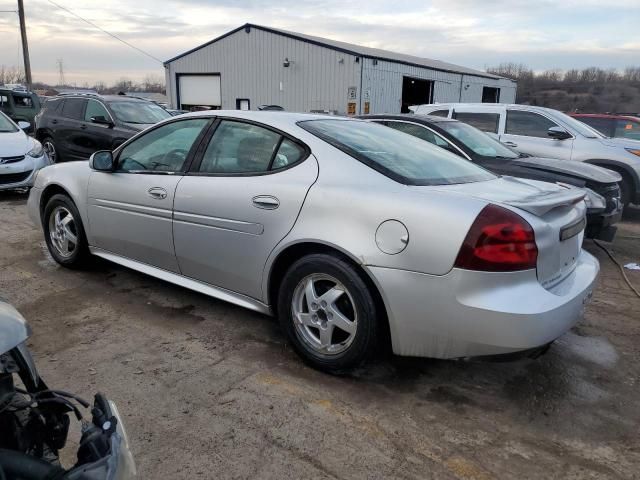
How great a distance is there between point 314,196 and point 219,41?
1068 inches

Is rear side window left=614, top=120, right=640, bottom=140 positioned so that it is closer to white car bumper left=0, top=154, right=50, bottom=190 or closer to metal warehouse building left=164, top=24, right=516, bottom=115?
white car bumper left=0, top=154, right=50, bottom=190

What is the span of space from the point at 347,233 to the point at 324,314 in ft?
1.68

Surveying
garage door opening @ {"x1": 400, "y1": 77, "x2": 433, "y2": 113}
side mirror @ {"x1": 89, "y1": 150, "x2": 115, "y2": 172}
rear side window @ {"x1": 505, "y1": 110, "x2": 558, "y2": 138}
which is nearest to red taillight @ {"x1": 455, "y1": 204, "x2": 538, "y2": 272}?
side mirror @ {"x1": 89, "y1": 150, "x2": 115, "y2": 172}

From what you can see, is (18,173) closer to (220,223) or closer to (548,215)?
(220,223)

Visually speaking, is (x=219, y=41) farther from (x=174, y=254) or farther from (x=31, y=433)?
(x=31, y=433)

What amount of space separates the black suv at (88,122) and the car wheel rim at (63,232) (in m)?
5.30

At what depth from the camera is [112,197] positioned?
4.20m

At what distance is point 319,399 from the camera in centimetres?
288

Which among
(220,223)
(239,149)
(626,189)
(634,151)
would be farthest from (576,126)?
(220,223)

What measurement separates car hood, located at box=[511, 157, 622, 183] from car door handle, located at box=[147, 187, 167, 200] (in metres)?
4.22

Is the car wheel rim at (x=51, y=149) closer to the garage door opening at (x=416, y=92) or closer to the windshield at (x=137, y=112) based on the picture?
the windshield at (x=137, y=112)

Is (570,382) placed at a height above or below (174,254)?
below

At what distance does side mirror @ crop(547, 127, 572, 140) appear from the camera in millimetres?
7945

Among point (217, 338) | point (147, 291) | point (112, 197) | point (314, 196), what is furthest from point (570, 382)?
point (112, 197)
